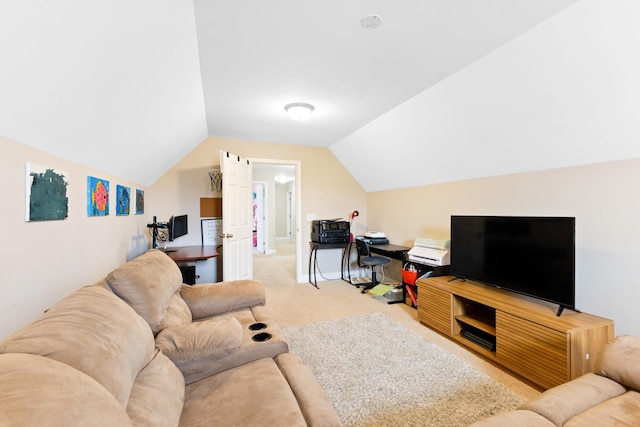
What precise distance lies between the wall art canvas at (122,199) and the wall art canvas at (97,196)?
12.2 inches

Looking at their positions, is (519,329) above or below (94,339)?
below

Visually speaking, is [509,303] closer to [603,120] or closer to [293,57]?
[603,120]

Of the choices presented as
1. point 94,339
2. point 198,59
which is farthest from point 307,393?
point 198,59

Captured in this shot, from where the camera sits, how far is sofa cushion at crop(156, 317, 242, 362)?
1.38 m

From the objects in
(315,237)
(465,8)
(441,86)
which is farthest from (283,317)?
(465,8)

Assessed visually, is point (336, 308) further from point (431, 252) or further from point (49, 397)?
point (49, 397)

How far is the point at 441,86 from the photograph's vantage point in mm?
2621

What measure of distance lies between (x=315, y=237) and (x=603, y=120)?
3.74 metres

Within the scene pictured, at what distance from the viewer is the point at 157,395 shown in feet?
3.51

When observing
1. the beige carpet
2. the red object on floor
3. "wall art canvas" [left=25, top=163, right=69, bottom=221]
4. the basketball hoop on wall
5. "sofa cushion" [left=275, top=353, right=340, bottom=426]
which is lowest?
the beige carpet

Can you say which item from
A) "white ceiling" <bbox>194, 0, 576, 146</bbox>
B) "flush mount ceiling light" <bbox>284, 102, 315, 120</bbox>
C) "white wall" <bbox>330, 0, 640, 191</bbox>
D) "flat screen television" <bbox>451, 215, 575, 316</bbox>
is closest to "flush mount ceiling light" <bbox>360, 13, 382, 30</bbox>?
"white ceiling" <bbox>194, 0, 576, 146</bbox>

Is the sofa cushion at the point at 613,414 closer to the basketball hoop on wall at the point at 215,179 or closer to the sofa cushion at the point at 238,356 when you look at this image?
the sofa cushion at the point at 238,356

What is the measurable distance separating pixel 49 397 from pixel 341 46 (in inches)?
90.7

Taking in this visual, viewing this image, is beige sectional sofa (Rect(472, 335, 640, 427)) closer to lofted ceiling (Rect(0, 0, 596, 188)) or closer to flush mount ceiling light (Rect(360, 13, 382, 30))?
lofted ceiling (Rect(0, 0, 596, 188))
